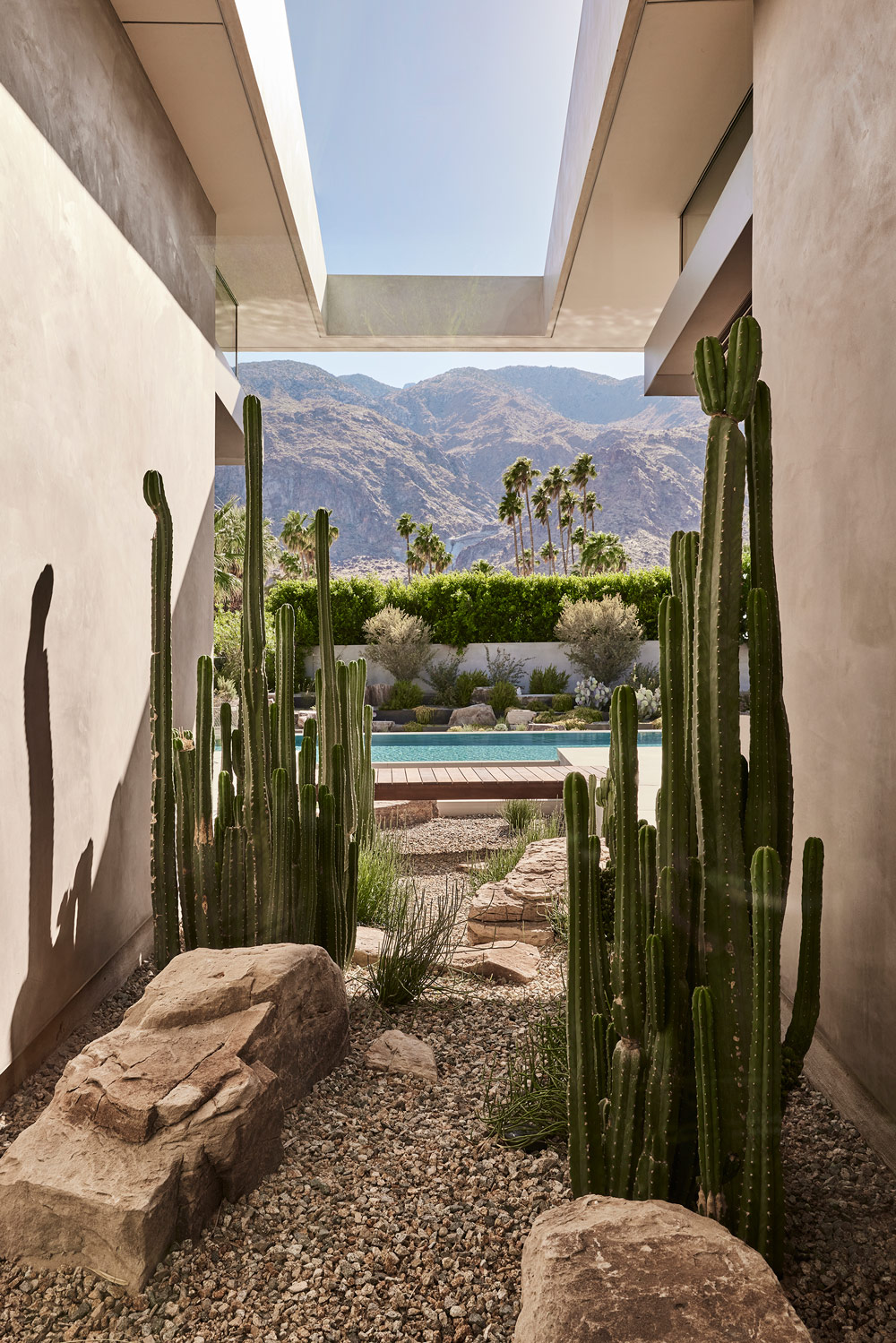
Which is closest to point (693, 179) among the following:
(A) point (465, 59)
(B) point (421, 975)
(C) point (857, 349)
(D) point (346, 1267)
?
(C) point (857, 349)

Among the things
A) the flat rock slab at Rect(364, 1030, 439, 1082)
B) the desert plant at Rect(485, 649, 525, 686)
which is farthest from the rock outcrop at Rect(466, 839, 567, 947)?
the desert plant at Rect(485, 649, 525, 686)

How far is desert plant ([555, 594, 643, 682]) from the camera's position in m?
14.5

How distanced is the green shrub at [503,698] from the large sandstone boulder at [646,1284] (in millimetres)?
12175

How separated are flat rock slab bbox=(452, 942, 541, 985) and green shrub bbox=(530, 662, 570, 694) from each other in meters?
11.3

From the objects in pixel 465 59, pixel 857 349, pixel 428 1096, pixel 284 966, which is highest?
pixel 465 59

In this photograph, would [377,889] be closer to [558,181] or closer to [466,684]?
[558,181]

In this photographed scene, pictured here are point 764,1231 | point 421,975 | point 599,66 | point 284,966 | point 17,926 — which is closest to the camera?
point 764,1231

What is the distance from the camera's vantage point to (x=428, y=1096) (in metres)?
2.31

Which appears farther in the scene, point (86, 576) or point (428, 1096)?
point (86, 576)

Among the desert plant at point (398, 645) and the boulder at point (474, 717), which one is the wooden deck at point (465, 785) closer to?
the boulder at point (474, 717)

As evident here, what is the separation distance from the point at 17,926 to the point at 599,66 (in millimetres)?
4605

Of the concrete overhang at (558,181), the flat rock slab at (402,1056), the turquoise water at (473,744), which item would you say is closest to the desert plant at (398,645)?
the turquoise water at (473,744)

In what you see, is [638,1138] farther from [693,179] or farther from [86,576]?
[693,179]

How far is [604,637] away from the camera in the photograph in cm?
1455
